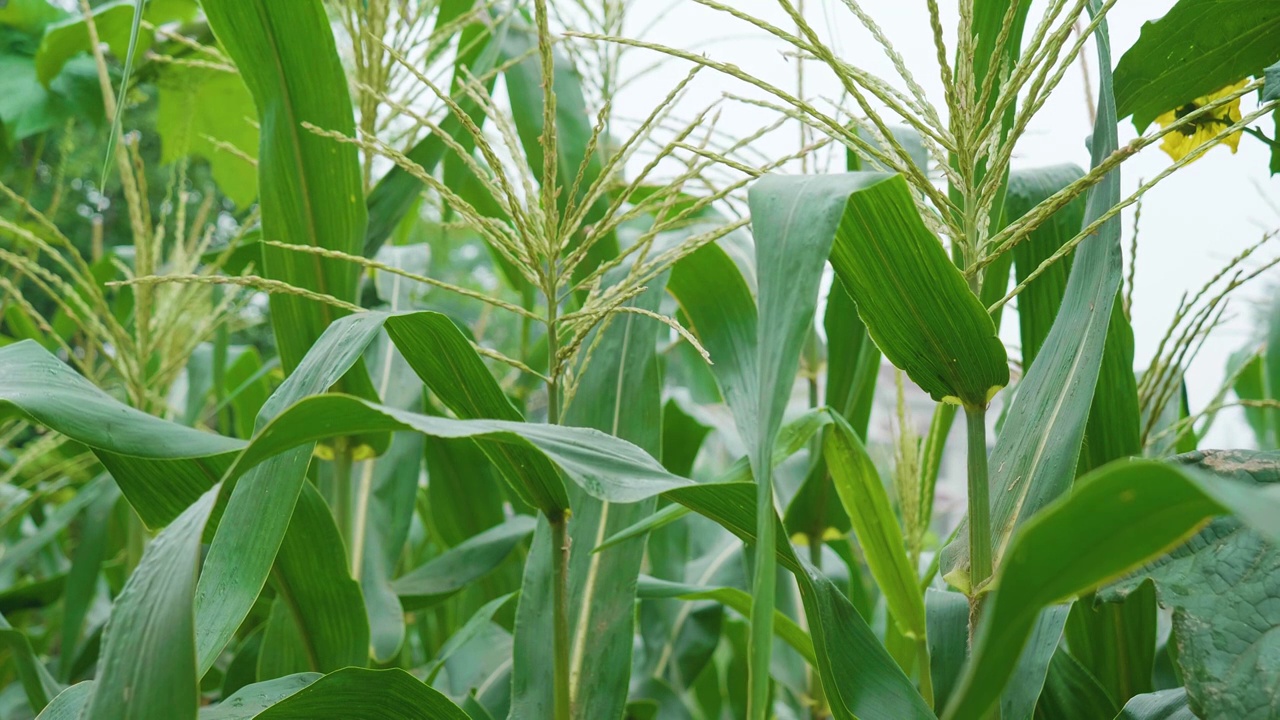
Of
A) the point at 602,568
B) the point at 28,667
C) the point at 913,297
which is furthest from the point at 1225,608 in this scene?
the point at 28,667

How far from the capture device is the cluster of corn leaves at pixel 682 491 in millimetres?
390

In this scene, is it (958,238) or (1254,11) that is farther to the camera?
(1254,11)

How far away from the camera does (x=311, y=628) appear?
784mm

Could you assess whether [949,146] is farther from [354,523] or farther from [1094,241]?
[354,523]

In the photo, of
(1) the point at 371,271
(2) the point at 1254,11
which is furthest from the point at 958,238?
(1) the point at 371,271

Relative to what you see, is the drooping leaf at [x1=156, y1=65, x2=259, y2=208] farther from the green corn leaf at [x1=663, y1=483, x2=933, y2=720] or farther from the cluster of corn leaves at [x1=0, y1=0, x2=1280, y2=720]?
the green corn leaf at [x1=663, y1=483, x2=933, y2=720]

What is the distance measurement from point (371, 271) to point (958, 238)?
0.77 meters

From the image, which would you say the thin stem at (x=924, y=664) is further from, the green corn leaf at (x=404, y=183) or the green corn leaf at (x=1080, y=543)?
the green corn leaf at (x=404, y=183)

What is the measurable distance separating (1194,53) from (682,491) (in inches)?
21.4

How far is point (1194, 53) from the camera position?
2.28 ft

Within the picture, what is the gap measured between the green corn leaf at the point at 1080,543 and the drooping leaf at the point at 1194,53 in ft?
1.61

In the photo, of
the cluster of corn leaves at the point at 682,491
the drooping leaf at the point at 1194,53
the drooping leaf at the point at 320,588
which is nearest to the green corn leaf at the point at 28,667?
the cluster of corn leaves at the point at 682,491

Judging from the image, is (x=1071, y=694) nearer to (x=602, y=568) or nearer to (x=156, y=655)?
(x=602, y=568)

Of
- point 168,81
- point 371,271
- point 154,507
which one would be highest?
point 168,81
